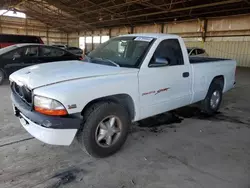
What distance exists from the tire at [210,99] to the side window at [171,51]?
141 cm

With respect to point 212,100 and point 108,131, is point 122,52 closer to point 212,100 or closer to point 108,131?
point 108,131

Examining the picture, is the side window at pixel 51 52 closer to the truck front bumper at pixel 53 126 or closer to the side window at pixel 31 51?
the side window at pixel 31 51

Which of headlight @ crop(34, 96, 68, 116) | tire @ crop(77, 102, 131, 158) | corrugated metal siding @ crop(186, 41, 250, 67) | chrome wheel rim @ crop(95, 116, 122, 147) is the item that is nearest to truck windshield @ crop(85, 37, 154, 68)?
tire @ crop(77, 102, 131, 158)

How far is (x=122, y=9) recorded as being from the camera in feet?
59.3

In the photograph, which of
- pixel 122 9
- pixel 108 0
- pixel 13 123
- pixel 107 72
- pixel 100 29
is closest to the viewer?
pixel 107 72

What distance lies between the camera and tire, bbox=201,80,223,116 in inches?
177

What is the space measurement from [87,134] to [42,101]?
2.15 feet

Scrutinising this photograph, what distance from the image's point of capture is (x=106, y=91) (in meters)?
2.47

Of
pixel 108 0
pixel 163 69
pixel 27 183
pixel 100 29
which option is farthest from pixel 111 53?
pixel 100 29

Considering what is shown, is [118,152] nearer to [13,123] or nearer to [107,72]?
[107,72]

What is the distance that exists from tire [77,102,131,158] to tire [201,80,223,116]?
2.45 metres

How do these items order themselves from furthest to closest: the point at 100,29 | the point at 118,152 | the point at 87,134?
1. the point at 100,29
2. the point at 118,152
3. the point at 87,134

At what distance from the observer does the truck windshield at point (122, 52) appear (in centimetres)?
306

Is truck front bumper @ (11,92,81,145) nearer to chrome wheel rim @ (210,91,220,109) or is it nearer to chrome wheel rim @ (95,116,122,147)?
chrome wheel rim @ (95,116,122,147)
